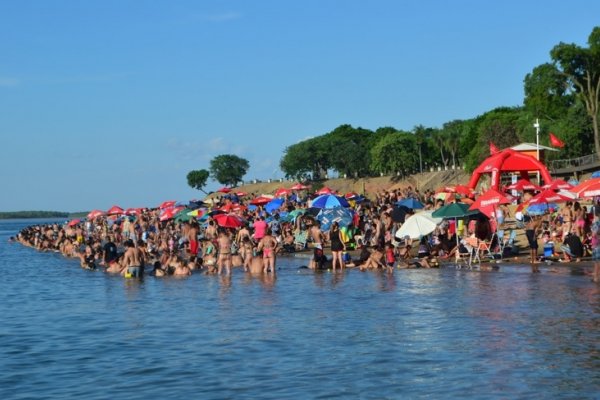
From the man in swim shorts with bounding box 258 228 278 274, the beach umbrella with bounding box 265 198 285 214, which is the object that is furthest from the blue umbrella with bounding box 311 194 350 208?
the beach umbrella with bounding box 265 198 285 214

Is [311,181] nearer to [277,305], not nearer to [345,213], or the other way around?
[345,213]

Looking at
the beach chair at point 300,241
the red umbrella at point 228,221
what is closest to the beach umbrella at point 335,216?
the beach chair at point 300,241

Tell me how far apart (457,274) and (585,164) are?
43435 millimetres

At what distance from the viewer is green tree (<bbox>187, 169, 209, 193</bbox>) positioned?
181 meters

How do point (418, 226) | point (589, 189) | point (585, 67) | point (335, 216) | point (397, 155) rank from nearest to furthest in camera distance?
point (589, 189) < point (418, 226) < point (335, 216) < point (585, 67) < point (397, 155)

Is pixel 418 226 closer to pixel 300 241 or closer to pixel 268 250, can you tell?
pixel 268 250

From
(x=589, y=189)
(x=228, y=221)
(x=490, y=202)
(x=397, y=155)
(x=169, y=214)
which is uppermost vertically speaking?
(x=397, y=155)

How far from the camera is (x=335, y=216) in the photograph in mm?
33781

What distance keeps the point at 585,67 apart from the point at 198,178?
390 feet

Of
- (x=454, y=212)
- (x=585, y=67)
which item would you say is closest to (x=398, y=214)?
(x=454, y=212)

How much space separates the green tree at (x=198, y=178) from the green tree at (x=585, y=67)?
116055 millimetres

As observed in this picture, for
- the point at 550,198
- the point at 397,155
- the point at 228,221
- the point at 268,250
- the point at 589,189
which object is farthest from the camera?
the point at 397,155

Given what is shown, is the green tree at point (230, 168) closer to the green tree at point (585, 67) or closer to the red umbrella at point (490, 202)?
the green tree at point (585, 67)

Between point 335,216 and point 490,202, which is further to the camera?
point 335,216
